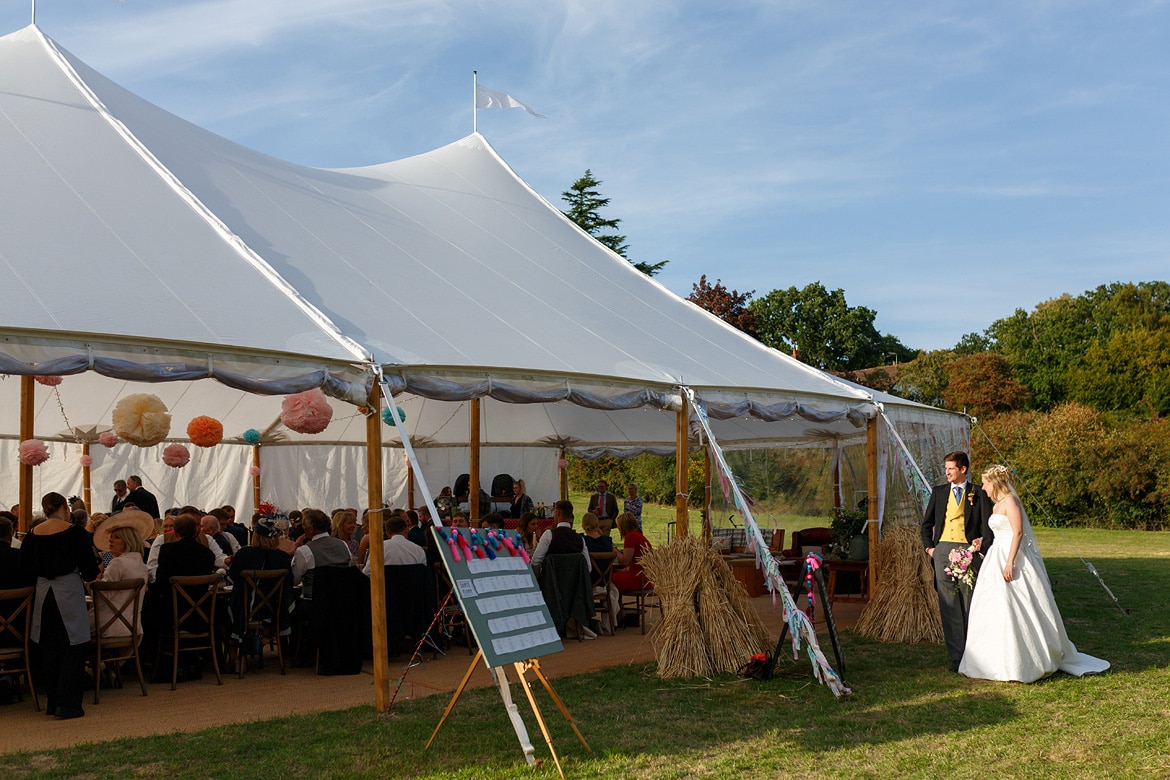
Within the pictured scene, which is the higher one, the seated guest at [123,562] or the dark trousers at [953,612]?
the seated guest at [123,562]

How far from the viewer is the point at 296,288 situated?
712 cm

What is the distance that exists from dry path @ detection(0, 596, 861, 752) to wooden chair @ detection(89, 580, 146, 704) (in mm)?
246

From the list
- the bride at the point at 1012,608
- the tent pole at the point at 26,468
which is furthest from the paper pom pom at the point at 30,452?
the bride at the point at 1012,608

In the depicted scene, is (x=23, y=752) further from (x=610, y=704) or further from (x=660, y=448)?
(x=660, y=448)

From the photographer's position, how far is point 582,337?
8602 millimetres

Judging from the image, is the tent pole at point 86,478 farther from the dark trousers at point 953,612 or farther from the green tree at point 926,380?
the green tree at point 926,380

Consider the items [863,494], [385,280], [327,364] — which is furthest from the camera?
[863,494]

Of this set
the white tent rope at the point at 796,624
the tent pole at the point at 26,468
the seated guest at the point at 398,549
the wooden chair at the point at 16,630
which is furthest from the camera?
the tent pole at the point at 26,468

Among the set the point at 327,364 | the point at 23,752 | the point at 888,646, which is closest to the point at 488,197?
the point at 327,364

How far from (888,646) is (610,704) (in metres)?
3.20

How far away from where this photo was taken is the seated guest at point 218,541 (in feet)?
26.1

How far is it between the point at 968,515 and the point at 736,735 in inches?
108

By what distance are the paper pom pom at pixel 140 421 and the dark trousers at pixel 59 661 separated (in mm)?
1592

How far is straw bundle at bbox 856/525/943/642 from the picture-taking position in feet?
28.3
